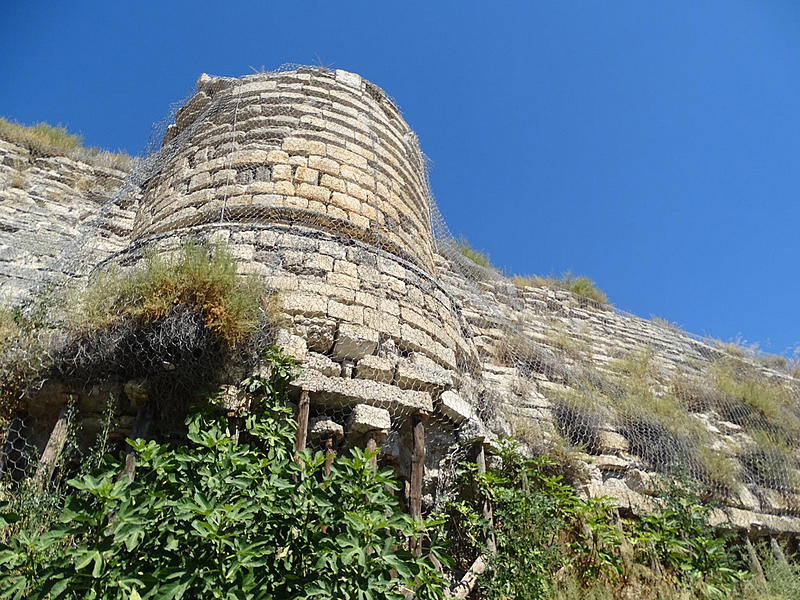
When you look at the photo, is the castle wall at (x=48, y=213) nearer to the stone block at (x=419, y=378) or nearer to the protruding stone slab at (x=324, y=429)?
the protruding stone slab at (x=324, y=429)

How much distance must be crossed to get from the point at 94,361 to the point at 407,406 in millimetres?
1758

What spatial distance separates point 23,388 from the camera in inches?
121

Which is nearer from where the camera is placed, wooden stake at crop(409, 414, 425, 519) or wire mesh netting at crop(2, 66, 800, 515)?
wire mesh netting at crop(2, 66, 800, 515)

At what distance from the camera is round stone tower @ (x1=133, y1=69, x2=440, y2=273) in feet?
14.6

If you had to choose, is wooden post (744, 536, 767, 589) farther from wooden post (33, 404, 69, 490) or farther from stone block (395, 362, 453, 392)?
wooden post (33, 404, 69, 490)

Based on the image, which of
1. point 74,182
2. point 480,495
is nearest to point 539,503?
point 480,495

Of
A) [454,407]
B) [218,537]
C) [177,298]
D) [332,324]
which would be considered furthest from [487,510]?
[177,298]

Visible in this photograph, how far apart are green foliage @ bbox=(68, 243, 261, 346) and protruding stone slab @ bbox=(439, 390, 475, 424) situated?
1327 millimetres

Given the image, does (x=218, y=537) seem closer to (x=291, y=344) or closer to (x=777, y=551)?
(x=291, y=344)

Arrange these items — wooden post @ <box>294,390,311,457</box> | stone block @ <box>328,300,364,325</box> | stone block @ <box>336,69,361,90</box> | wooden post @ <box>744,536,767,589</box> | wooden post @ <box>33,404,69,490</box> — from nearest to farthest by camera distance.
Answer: wooden post @ <box>33,404,69,490</box> → wooden post @ <box>294,390,311,457</box> → stone block @ <box>328,300,364,325</box> → wooden post @ <box>744,536,767,589</box> → stone block @ <box>336,69,361,90</box>

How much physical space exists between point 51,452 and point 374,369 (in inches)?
69.1

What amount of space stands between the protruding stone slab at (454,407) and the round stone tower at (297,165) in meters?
1.36

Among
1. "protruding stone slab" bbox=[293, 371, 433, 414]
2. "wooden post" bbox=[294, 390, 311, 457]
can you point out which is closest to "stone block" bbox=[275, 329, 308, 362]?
"protruding stone slab" bbox=[293, 371, 433, 414]

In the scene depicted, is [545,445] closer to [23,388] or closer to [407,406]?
[407,406]
